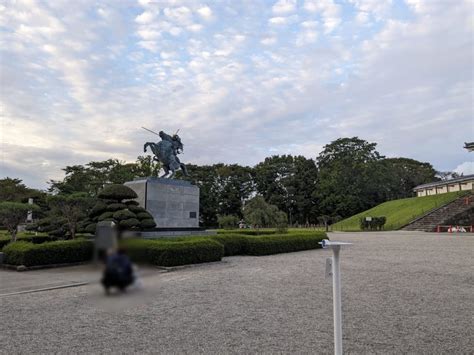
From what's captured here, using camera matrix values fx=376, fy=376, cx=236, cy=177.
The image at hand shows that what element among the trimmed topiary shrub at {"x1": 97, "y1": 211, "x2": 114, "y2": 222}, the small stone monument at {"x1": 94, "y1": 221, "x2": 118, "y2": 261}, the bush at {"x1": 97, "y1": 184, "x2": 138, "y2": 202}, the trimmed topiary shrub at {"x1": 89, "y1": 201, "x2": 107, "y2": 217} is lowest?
the small stone monument at {"x1": 94, "y1": 221, "x2": 118, "y2": 261}

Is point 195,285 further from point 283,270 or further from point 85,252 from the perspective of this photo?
point 85,252

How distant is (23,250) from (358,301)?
1023 centimetres

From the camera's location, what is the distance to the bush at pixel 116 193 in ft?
50.4

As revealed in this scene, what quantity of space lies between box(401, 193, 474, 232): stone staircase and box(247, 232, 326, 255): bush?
65.0ft

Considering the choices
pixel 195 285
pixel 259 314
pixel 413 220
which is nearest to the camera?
pixel 259 314

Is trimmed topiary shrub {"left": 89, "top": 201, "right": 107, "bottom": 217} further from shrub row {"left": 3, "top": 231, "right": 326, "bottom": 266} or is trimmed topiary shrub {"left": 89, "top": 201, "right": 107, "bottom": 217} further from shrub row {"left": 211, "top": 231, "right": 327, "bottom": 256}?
shrub row {"left": 211, "top": 231, "right": 327, "bottom": 256}

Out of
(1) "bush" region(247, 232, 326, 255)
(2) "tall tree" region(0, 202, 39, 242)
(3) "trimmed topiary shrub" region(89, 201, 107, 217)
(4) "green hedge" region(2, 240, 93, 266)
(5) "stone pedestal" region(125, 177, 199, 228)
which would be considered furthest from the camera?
(5) "stone pedestal" region(125, 177, 199, 228)

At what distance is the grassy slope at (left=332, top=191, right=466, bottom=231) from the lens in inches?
1542

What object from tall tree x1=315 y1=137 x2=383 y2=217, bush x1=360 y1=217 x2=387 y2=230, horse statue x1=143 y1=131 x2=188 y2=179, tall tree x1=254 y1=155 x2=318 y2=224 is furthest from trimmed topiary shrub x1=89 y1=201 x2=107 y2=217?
tall tree x1=315 y1=137 x2=383 y2=217

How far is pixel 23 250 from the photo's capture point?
39.0ft

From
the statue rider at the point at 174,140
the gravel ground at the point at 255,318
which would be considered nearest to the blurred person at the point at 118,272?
the gravel ground at the point at 255,318

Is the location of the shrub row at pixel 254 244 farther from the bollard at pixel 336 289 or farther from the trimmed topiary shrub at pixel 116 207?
the bollard at pixel 336 289

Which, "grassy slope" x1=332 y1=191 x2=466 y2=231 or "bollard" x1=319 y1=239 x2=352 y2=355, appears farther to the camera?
"grassy slope" x1=332 y1=191 x2=466 y2=231

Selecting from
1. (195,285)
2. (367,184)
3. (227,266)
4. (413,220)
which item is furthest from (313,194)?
(195,285)
